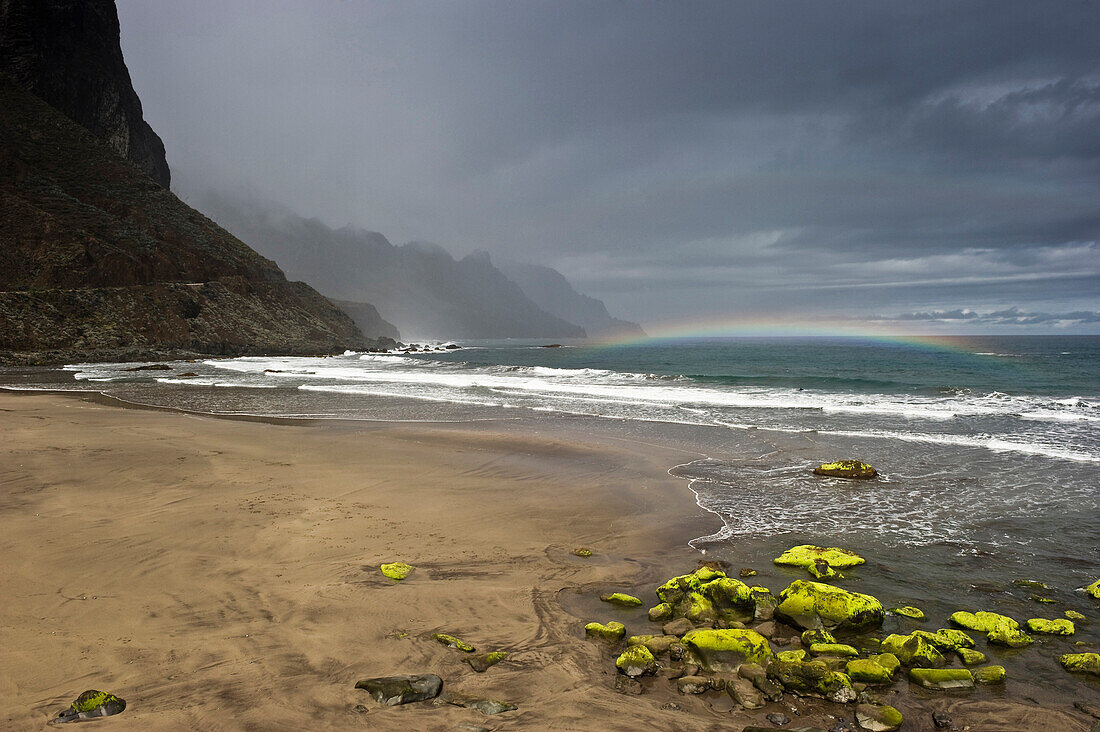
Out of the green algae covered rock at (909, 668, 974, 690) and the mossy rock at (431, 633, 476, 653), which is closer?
the green algae covered rock at (909, 668, 974, 690)

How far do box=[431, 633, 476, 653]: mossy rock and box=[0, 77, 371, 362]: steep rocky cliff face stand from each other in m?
50.1

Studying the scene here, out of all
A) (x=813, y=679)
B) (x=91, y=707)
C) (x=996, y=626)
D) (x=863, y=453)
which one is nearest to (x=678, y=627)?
(x=813, y=679)

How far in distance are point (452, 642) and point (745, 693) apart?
2.38 m

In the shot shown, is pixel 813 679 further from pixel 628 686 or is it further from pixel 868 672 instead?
pixel 628 686

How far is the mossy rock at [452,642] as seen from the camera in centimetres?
450

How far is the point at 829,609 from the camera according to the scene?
4.91 m

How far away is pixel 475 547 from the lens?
6883 mm

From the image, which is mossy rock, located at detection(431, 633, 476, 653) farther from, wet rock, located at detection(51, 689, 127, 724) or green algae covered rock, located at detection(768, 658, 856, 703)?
green algae covered rock, located at detection(768, 658, 856, 703)

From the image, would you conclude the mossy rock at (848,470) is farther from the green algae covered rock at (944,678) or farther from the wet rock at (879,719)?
the wet rock at (879,719)

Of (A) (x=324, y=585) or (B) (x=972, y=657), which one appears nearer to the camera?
(B) (x=972, y=657)

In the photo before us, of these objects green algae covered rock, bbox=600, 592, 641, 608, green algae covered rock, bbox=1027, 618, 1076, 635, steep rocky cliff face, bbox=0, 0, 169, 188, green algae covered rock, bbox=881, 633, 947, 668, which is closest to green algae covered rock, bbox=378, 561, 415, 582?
green algae covered rock, bbox=600, 592, 641, 608

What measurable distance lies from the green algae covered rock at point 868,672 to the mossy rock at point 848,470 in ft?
22.9

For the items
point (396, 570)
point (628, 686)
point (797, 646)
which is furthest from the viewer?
point (396, 570)

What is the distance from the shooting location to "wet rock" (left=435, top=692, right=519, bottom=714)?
3676 mm
